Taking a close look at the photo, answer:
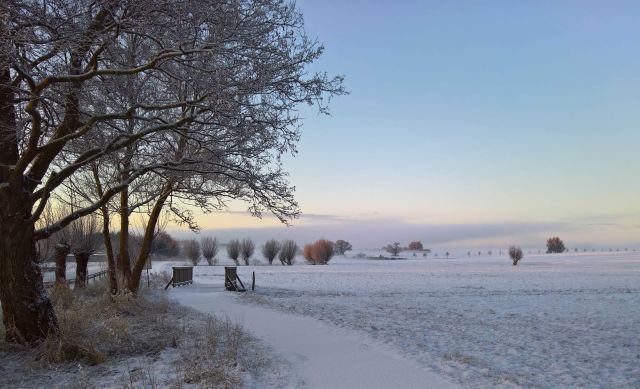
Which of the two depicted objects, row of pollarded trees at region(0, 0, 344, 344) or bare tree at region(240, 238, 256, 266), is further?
bare tree at region(240, 238, 256, 266)

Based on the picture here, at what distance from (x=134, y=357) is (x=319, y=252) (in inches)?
3139

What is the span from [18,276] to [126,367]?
2713 millimetres

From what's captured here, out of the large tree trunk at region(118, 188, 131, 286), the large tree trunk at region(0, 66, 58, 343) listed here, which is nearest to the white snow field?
the large tree trunk at region(118, 188, 131, 286)

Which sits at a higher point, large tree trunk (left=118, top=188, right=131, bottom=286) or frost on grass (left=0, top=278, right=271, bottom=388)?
large tree trunk (left=118, top=188, right=131, bottom=286)

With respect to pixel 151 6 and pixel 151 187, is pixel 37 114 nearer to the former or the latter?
pixel 151 6

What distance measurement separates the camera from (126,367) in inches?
328

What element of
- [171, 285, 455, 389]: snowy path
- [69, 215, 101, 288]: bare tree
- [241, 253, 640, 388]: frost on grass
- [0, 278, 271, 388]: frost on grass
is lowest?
[241, 253, 640, 388]: frost on grass

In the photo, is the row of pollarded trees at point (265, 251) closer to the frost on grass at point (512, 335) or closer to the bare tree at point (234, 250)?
the bare tree at point (234, 250)

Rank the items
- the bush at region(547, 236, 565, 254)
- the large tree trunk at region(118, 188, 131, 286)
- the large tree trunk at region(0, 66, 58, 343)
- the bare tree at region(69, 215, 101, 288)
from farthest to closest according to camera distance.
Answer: the bush at region(547, 236, 565, 254)
the bare tree at region(69, 215, 101, 288)
the large tree trunk at region(118, 188, 131, 286)
the large tree trunk at region(0, 66, 58, 343)

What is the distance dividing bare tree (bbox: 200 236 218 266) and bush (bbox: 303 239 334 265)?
15.7 metres

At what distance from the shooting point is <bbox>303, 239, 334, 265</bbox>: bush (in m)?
88.0

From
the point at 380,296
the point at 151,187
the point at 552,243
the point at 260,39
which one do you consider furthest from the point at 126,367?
the point at 552,243

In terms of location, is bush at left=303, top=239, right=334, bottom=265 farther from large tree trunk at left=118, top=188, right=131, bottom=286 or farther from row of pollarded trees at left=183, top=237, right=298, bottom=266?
large tree trunk at left=118, top=188, right=131, bottom=286

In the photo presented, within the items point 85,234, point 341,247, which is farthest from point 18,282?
point 341,247
